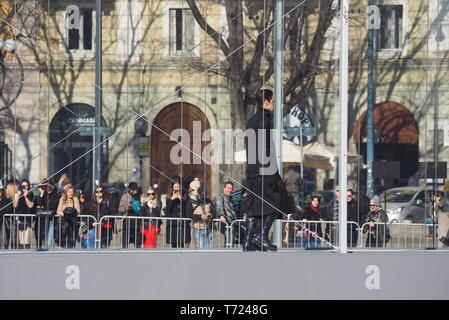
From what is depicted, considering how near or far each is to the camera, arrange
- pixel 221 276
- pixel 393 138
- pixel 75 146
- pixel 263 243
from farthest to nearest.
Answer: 1. pixel 393 138
2. pixel 75 146
3. pixel 263 243
4. pixel 221 276

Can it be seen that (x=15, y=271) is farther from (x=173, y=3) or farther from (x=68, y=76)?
(x=173, y=3)

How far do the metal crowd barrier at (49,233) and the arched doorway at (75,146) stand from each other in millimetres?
359

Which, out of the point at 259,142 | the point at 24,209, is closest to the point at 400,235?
the point at 259,142

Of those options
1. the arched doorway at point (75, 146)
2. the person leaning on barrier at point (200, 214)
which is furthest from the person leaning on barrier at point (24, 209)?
the person leaning on barrier at point (200, 214)

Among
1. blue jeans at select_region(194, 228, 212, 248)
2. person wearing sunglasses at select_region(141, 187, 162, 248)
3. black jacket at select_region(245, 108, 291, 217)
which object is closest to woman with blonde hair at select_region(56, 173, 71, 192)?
person wearing sunglasses at select_region(141, 187, 162, 248)

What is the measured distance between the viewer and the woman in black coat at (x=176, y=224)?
1333 cm

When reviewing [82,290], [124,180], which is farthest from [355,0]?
[82,290]

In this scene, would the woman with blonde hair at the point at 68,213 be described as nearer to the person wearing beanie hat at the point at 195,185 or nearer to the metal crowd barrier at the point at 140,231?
the metal crowd barrier at the point at 140,231

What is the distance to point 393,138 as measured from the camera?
1332 cm

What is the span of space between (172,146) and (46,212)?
1.34m

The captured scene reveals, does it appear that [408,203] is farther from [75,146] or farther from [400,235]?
[75,146]

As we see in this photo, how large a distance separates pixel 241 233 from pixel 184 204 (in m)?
0.61

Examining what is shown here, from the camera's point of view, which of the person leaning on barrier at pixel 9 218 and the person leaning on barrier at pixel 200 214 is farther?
the person leaning on barrier at pixel 200 214

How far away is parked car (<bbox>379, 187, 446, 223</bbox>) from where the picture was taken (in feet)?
43.4
